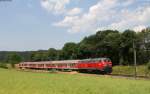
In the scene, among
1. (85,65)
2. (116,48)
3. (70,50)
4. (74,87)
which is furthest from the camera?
(70,50)

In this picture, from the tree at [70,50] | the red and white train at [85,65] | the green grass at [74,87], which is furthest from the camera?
the tree at [70,50]

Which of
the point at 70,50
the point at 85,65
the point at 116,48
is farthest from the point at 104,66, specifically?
the point at 70,50

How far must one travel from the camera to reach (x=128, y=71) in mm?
59469

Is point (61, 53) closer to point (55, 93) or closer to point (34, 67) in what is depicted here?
point (34, 67)

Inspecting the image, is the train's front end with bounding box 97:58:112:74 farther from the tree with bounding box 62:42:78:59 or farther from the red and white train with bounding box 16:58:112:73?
the tree with bounding box 62:42:78:59

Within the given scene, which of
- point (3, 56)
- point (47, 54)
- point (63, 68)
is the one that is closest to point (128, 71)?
point (63, 68)

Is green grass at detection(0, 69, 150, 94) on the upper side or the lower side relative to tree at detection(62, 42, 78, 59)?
lower

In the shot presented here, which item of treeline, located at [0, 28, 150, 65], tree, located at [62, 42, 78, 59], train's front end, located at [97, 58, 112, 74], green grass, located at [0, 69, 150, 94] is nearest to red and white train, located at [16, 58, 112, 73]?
train's front end, located at [97, 58, 112, 74]

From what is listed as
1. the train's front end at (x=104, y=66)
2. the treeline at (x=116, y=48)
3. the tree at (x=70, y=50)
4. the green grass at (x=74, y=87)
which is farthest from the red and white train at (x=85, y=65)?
the tree at (x=70, y=50)

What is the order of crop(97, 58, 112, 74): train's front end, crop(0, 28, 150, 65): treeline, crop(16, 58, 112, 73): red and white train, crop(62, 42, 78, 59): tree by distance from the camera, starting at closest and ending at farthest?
1. crop(97, 58, 112, 74): train's front end
2. crop(16, 58, 112, 73): red and white train
3. crop(0, 28, 150, 65): treeline
4. crop(62, 42, 78, 59): tree

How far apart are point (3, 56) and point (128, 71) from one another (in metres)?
111

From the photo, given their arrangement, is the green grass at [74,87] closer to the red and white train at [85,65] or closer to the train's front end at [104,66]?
the train's front end at [104,66]

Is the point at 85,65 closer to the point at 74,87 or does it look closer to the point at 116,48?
the point at 116,48

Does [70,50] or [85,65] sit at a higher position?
[70,50]
